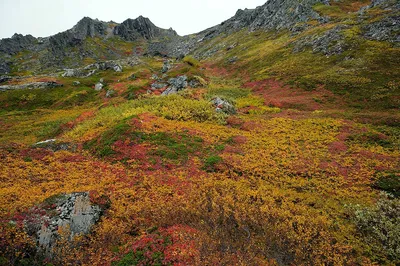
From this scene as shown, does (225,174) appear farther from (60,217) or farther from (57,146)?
(57,146)

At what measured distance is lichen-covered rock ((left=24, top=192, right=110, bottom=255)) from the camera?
1272 centimetres

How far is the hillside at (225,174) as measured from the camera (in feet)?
40.4

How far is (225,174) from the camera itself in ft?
71.4

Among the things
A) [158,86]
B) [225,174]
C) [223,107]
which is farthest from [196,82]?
[225,174]

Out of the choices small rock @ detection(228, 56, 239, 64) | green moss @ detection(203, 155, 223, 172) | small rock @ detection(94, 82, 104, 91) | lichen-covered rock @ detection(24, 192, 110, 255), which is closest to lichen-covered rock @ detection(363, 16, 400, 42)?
small rock @ detection(228, 56, 239, 64)

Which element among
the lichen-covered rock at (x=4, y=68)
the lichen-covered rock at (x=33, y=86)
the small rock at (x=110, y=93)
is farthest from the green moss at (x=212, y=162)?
the lichen-covered rock at (x=4, y=68)

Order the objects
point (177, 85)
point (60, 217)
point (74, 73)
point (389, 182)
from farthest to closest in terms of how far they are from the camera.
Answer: point (74, 73)
point (177, 85)
point (389, 182)
point (60, 217)

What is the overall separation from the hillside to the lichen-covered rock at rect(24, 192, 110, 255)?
7 cm

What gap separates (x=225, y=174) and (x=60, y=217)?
1334 cm

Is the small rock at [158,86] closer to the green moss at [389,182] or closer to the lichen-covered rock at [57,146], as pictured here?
the lichen-covered rock at [57,146]

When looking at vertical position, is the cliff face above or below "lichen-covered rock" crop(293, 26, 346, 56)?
above

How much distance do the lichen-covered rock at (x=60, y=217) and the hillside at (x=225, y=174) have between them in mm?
67

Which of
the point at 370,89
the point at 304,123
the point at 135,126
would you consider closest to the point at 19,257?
the point at 135,126

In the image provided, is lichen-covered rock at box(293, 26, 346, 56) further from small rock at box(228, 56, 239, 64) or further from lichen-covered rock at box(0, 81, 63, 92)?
lichen-covered rock at box(0, 81, 63, 92)
